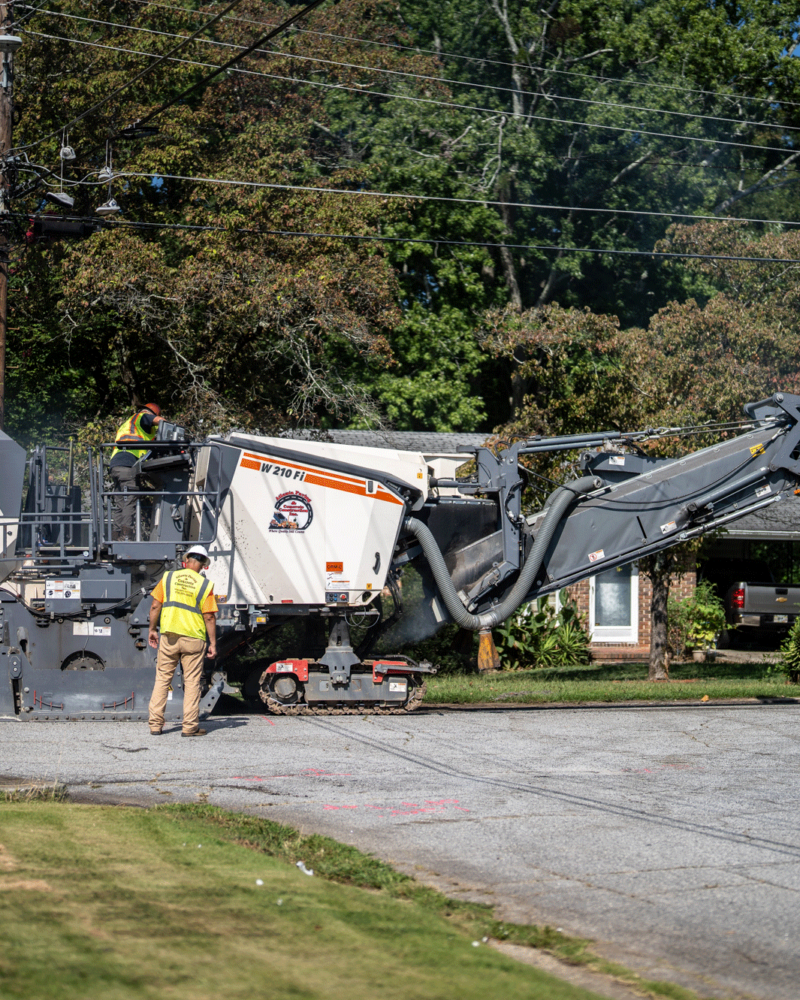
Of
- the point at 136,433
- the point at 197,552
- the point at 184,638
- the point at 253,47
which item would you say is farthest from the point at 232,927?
the point at 253,47

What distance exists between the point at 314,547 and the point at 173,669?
2251 millimetres

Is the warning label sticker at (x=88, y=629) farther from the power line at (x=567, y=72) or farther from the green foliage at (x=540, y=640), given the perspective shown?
the power line at (x=567, y=72)

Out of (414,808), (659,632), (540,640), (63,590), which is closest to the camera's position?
Result: (414,808)

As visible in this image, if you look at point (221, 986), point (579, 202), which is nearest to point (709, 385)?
point (221, 986)

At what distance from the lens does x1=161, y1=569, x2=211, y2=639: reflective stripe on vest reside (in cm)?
1159

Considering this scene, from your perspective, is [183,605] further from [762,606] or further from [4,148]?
[762,606]

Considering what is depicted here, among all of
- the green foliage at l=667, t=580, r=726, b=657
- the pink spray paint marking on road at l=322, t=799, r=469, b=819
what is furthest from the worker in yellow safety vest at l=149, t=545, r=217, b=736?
the green foliage at l=667, t=580, r=726, b=657

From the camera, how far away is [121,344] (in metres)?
22.8

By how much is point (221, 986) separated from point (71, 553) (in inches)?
385

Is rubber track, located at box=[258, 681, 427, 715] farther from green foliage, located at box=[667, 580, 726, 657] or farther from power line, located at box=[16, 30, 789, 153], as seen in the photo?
power line, located at box=[16, 30, 789, 153]

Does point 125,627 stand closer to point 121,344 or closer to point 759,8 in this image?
point 121,344

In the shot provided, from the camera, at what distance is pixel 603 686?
17.2 metres

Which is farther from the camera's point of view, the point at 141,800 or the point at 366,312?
the point at 366,312

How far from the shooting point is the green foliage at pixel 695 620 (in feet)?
75.8
